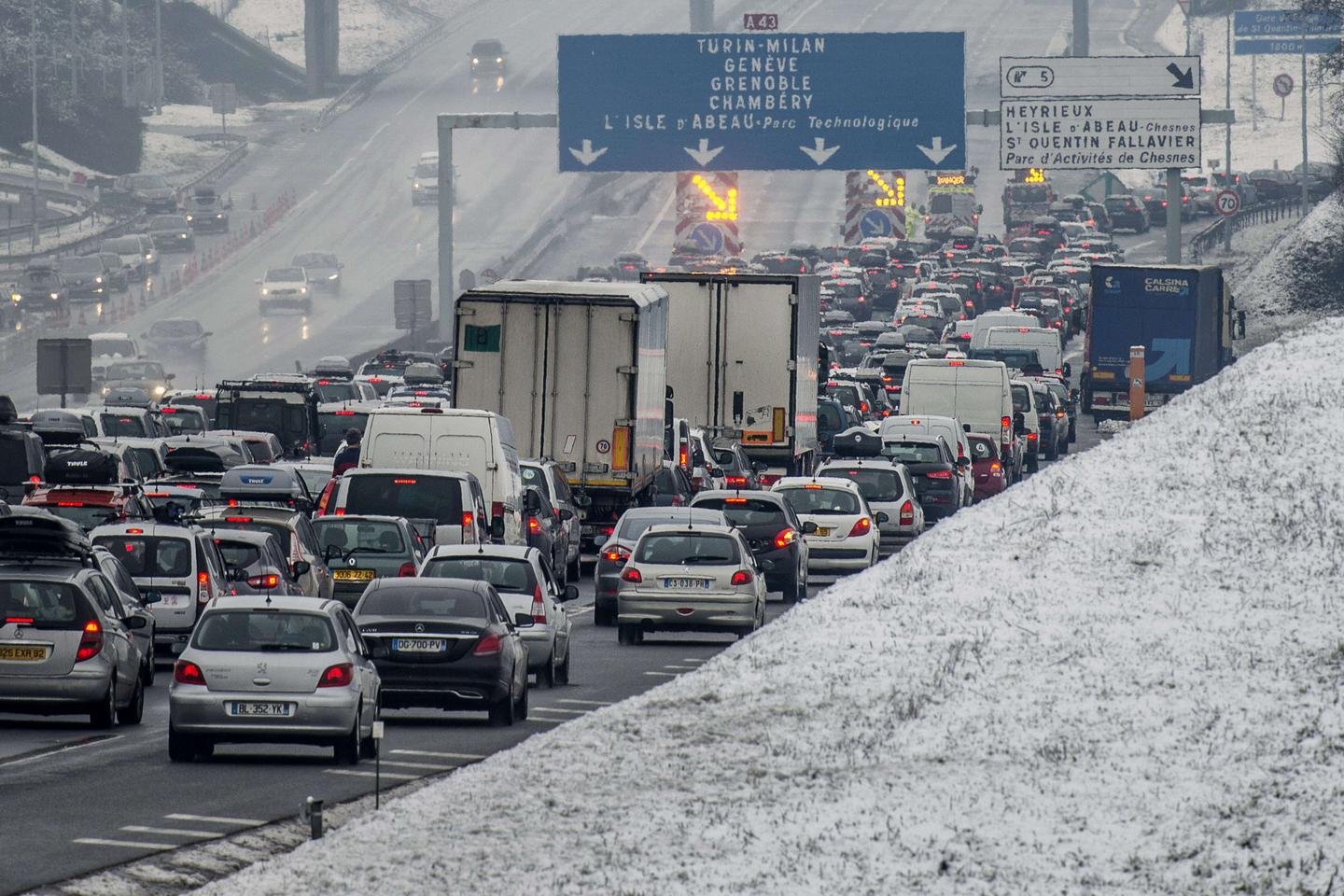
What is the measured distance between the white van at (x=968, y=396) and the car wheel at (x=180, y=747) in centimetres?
3047

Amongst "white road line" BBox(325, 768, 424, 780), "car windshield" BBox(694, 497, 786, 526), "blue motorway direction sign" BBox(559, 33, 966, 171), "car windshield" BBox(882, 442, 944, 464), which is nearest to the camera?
"white road line" BBox(325, 768, 424, 780)

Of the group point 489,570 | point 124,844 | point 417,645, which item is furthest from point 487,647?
point 124,844

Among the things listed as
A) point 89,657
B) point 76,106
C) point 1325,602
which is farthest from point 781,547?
point 76,106

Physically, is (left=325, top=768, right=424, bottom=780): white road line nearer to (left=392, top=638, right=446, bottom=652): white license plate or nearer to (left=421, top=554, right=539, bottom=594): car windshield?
(left=392, top=638, right=446, bottom=652): white license plate

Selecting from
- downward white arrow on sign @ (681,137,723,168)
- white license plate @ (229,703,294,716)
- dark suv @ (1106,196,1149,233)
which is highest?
dark suv @ (1106,196,1149,233)

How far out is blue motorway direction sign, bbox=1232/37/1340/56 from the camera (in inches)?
5192

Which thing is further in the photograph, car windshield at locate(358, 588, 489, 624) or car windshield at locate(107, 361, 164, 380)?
car windshield at locate(107, 361, 164, 380)

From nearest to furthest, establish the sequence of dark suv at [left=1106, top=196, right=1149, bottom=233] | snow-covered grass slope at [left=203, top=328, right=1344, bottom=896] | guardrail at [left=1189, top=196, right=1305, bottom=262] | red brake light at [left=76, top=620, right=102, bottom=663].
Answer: snow-covered grass slope at [left=203, top=328, right=1344, bottom=896] → red brake light at [left=76, top=620, right=102, bottom=663] → guardrail at [left=1189, top=196, right=1305, bottom=262] → dark suv at [left=1106, top=196, right=1149, bottom=233]

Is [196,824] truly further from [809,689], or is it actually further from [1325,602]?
[1325,602]

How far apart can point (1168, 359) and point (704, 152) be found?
11443 mm

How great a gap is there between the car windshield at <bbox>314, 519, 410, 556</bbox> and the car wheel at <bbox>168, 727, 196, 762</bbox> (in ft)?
31.4

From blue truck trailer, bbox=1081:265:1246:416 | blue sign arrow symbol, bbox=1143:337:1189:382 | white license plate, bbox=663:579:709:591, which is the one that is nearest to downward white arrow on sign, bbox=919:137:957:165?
blue truck trailer, bbox=1081:265:1246:416

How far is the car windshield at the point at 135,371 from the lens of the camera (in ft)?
225

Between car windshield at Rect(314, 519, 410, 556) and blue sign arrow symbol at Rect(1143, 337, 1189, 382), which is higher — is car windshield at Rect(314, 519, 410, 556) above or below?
below
